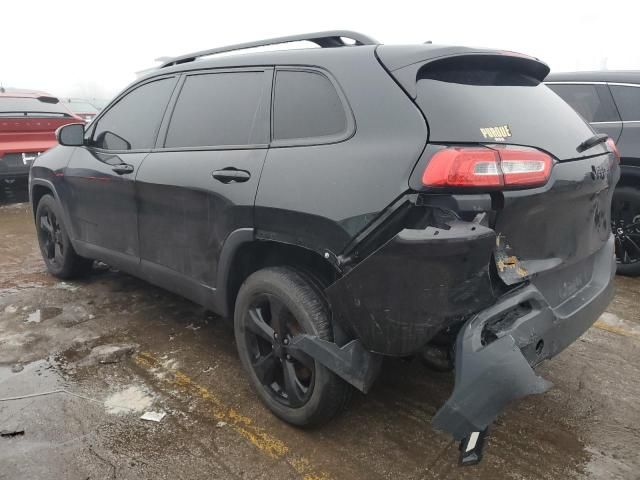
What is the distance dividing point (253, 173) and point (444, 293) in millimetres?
1129

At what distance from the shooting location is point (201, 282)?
2914 millimetres

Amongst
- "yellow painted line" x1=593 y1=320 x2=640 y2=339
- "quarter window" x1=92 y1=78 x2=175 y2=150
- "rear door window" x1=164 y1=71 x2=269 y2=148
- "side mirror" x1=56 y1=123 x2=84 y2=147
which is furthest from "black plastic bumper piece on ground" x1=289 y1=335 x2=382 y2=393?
"side mirror" x1=56 y1=123 x2=84 y2=147

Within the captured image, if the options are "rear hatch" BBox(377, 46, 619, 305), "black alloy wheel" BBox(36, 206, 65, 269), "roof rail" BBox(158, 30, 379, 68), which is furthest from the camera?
"black alloy wheel" BBox(36, 206, 65, 269)

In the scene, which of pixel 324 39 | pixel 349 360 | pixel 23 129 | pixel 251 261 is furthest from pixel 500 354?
pixel 23 129

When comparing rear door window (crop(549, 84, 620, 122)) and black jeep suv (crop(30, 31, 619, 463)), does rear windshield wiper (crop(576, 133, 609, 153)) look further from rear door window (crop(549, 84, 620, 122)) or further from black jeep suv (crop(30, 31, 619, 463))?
rear door window (crop(549, 84, 620, 122))

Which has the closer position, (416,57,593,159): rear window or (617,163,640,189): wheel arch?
(416,57,593,159): rear window

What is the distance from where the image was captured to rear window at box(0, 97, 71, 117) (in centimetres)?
746

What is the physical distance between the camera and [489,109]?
2.08 metres

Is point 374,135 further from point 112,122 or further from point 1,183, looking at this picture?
point 1,183

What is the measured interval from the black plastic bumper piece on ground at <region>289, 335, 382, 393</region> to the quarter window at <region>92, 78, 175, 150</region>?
1.87 m

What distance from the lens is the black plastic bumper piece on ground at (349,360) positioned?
2.11 metres

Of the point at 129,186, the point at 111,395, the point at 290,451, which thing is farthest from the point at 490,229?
the point at 129,186

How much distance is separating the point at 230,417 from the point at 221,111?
1639 millimetres

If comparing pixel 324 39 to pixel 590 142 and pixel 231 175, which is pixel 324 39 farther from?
pixel 590 142
